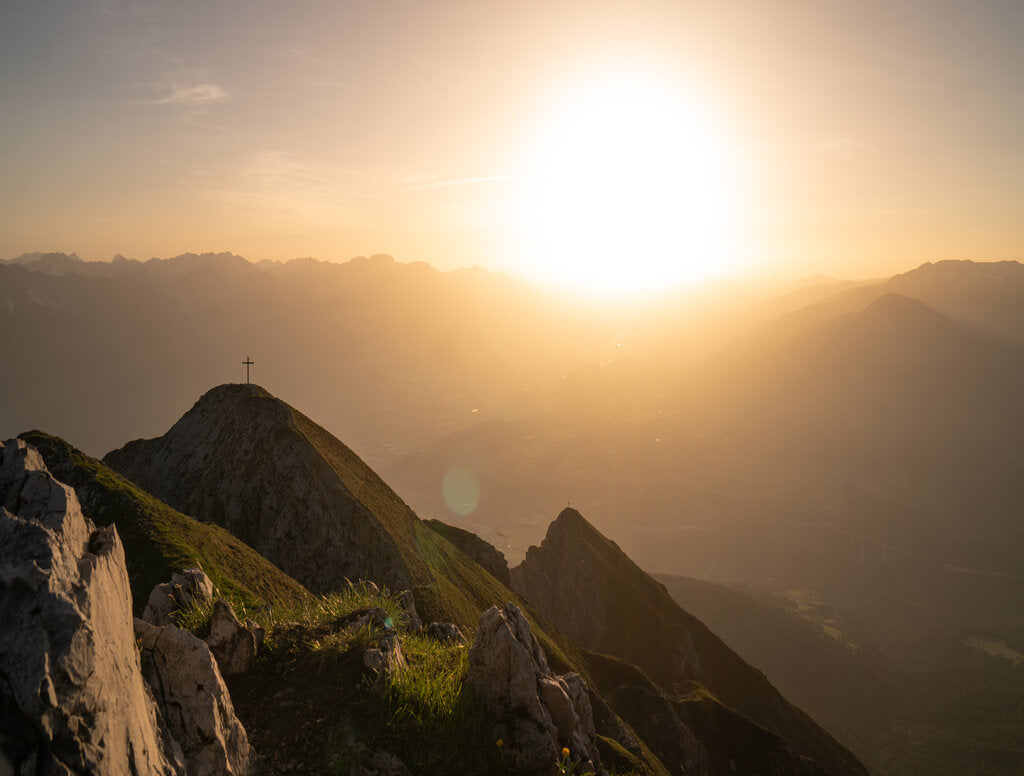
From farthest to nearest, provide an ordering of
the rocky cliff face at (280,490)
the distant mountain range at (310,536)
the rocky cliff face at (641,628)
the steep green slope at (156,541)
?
the rocky cliff face at (641,628)
the rocky cliff face at (280,490)
the distant mountain range at (310,536)
the steep green slope at (156,541)

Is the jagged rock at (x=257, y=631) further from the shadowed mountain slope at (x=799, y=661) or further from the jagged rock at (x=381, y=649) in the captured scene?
the shadowed mountain slope at (x=799, y=661)

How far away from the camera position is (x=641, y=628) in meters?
76.2

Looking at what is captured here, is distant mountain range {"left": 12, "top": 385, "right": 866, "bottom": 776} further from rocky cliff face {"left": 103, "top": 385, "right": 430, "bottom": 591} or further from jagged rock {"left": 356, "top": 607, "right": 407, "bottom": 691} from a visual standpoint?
jagged rock {"left": 356, "top": 607, "right": 407, "bottom": 691}

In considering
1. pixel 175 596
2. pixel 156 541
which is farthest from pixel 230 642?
pixel 156 541

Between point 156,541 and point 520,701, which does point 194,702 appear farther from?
point 156,541

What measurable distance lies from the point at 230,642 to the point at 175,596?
12.9 feet

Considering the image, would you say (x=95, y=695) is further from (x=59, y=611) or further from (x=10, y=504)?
(x=10, y=504)

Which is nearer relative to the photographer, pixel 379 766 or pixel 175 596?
pixel 379 766

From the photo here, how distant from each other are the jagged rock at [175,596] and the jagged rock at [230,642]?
1989mm

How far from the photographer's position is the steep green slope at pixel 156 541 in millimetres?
22031

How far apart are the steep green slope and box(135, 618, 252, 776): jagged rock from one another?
1312 cm

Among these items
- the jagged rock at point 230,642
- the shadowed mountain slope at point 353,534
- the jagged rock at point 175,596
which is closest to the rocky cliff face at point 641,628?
the shadowed mountain slope at point 353,534

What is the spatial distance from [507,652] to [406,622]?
5212 millimetres

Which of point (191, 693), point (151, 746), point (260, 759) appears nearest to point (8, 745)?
point (151, 746)
